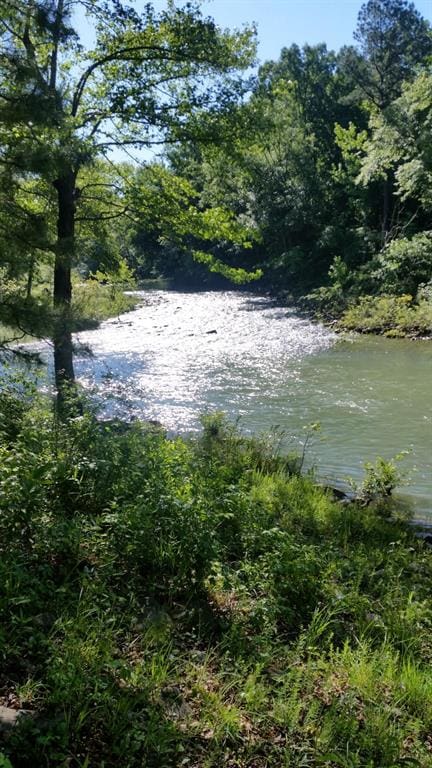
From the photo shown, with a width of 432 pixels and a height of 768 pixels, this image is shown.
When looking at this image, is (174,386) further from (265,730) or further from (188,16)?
(265,730)

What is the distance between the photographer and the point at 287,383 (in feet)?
46.1

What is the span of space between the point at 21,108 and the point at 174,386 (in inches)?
364

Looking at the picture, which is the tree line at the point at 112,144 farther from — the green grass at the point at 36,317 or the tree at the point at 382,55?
the tree at the point at 382,55

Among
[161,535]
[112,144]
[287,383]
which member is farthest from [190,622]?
[287,383]

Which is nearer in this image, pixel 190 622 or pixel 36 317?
pixel 190 622

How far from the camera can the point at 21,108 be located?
5254 millimetres

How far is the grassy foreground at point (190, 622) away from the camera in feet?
8.41

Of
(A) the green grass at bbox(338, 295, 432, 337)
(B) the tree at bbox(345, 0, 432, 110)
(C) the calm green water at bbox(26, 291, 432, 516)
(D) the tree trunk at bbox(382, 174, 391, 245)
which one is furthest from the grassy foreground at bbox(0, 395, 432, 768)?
(B) the tree at bbox(345, 0, 432, 110)

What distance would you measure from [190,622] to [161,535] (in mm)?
686

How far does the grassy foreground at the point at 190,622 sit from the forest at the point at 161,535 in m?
0.02

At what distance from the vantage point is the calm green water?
30.5 ft

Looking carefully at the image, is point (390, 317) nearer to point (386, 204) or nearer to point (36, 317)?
point (386, 204)

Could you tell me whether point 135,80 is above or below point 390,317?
above

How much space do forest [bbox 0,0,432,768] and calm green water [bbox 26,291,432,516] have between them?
0.82m
